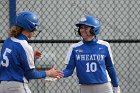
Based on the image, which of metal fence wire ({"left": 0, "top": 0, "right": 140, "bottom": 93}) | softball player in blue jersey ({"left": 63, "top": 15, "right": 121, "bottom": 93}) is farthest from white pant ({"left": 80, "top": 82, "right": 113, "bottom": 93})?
metal fence wire ({"left": 0, "top": 0, "right": 140, "bottom": 93})

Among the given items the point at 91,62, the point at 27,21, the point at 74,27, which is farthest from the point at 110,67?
the point at 74,27

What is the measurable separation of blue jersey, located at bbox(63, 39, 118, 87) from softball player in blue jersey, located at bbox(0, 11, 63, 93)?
1.57 feet

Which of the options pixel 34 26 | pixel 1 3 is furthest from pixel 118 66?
pixel 34 26

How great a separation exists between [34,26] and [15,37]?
0.77 ft

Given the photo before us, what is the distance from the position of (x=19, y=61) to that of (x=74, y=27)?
2774mm

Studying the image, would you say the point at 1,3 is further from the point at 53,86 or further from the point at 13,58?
the point at 13,58

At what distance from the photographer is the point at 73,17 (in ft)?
25.2

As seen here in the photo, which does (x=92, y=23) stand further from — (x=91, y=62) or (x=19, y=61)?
(x=19, y=61)

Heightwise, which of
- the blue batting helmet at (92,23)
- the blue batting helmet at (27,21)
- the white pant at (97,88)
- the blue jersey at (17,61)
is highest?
the blue batting helmet at (27,21)

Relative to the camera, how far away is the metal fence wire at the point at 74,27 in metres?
7.52

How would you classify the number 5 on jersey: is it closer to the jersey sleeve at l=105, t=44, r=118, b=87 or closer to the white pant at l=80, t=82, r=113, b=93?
the white pant at l=80, t=82, r=113, b=93

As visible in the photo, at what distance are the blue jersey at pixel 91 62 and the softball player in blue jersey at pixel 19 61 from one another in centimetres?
48

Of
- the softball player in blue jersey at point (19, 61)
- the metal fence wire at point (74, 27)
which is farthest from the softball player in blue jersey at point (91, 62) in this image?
the metal fence wire at point (74, 27)

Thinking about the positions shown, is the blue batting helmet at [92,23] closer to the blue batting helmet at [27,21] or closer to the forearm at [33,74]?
the blue batting helmet at [27,21]
